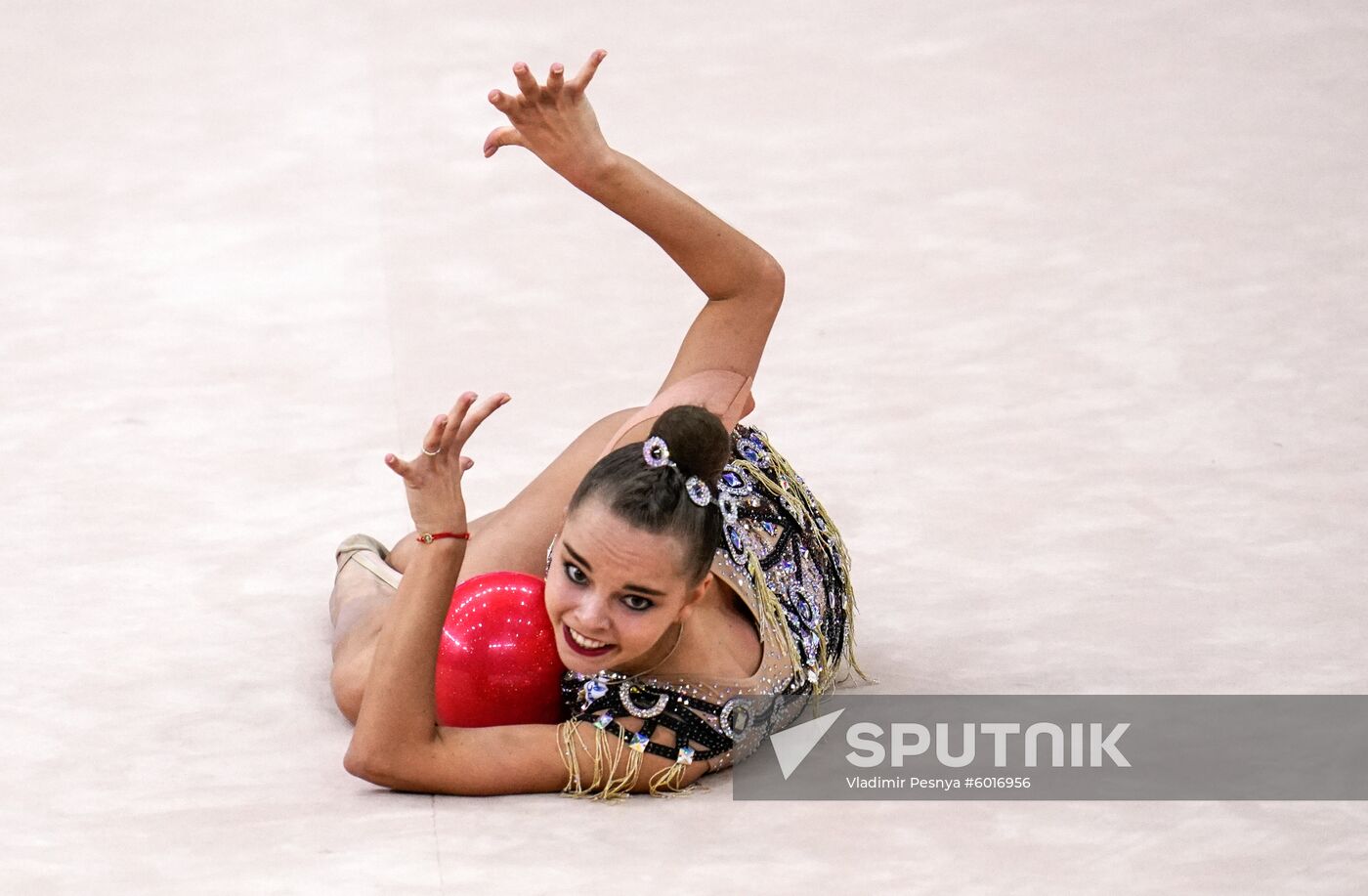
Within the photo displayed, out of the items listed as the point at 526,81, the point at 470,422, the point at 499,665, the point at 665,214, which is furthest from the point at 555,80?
the point at 499,665

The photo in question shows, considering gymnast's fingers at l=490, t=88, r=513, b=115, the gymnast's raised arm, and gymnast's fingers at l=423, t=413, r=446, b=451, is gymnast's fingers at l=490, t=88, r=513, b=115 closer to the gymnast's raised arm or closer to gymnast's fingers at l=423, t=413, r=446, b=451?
the gymnast's raised arm

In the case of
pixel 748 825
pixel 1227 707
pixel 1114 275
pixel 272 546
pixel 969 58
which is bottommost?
pixel 748 825

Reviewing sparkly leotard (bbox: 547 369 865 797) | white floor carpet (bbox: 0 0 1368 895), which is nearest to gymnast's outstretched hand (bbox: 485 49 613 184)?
sparkly leotard (bbox: 547 369 865 797)

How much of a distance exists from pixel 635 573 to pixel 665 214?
680 millimetres

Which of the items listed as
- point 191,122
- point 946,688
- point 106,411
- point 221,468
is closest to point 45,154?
point 191,122

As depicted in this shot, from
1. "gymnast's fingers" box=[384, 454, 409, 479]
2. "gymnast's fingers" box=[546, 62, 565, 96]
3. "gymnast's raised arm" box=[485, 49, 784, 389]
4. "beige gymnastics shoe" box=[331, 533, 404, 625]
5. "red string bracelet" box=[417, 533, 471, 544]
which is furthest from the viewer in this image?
"beige gymnastics shoe" box=[331, 533, 404, 625]

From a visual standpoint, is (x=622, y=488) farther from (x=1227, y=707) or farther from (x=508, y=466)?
(x=508, y=466)

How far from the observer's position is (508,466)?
4.37m

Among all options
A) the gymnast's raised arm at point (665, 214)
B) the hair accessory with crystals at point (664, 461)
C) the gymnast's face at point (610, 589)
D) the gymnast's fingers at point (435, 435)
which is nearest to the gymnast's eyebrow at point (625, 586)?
the gymnast's face at point (610, 589)

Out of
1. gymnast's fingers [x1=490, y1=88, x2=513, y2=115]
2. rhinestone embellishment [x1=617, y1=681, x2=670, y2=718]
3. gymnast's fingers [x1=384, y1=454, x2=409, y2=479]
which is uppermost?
gymnast's fingers [x1=490, y1=88, x2=513, y2=115]

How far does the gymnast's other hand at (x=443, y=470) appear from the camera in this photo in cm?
278

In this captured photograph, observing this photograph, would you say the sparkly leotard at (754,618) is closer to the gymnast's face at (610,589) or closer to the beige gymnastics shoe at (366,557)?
the gymnast's face at (610,589)

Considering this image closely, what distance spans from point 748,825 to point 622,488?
0.51m

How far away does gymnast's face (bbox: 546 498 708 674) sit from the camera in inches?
113
